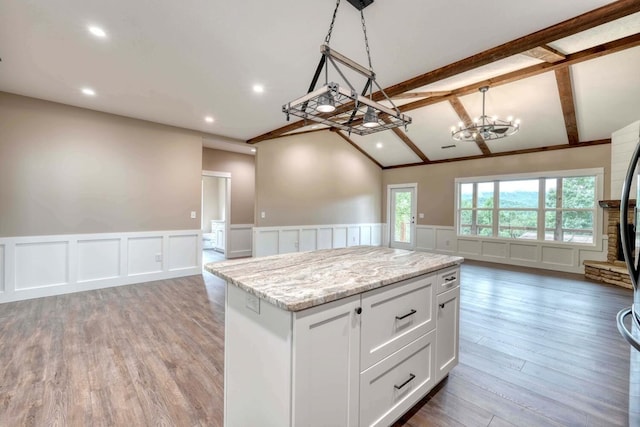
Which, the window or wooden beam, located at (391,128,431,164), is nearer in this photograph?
the window

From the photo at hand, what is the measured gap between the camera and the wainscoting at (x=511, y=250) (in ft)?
18.4

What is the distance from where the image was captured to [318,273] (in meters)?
1.61

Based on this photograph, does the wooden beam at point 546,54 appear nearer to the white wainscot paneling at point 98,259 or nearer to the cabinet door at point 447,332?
the cabinet door at point 447,332

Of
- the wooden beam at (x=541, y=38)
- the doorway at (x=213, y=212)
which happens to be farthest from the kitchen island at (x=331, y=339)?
the doorway at (x=213, y=212)

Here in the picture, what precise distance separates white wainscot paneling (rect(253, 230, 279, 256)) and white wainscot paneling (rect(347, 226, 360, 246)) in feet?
7.69

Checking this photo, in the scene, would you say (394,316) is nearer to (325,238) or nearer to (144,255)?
(144,255)

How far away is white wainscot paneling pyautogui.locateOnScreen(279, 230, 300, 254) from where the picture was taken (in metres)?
6.44

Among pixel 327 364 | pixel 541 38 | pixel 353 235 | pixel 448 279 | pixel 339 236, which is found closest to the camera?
pixel 327 364

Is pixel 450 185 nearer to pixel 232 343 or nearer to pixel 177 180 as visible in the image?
pixel 177 180

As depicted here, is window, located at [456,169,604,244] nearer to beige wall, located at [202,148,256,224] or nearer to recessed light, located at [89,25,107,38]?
beige wall, located at [202,148,256,224]

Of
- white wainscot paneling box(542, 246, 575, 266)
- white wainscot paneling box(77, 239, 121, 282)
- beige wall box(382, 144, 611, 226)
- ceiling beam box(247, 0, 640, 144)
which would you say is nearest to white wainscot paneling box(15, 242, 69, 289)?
white wainscot paneling box(77, 239, 121, 282)

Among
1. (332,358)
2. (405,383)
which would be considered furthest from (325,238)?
(332,358)

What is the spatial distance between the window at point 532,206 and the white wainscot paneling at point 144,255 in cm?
690

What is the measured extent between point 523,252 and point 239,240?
6.71m
